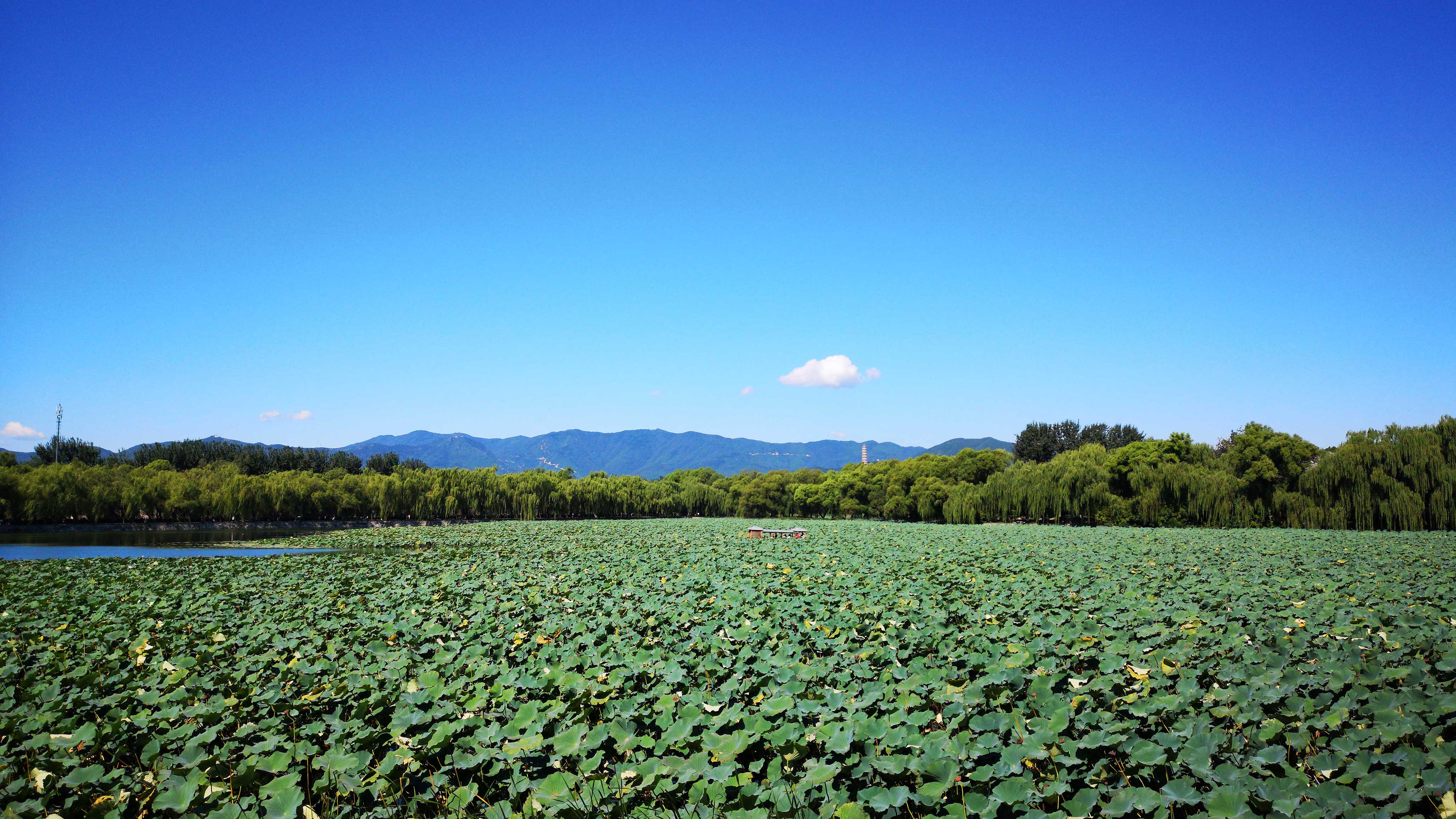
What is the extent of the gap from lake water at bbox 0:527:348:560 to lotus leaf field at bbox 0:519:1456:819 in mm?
14570

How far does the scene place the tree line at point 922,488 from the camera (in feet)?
106

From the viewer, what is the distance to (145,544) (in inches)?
1414

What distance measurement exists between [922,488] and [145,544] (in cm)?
5475

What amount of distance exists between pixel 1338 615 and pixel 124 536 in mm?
57376

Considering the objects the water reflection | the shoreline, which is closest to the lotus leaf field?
the water reflection

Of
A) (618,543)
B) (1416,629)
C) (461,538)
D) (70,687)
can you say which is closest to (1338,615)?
(1416,629)

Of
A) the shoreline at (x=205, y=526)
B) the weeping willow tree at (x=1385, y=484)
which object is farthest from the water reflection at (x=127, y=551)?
the weeping willow tree at (x=1385, y=484)

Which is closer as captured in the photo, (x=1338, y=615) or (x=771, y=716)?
(x=771, y=716)

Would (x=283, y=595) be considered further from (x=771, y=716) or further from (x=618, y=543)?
(x=618, y=543)

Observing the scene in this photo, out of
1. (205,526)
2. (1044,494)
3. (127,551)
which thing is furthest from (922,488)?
(205,526)

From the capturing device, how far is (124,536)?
43844 millimetres

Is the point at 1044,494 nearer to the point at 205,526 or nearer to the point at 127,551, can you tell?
the point at 127,551

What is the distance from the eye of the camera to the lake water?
2658cm

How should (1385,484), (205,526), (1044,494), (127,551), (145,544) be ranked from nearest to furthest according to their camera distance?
1. (127,551)
2. (1385,484)
3. (145,544)
4. (1044,494)
5. (205,526)
